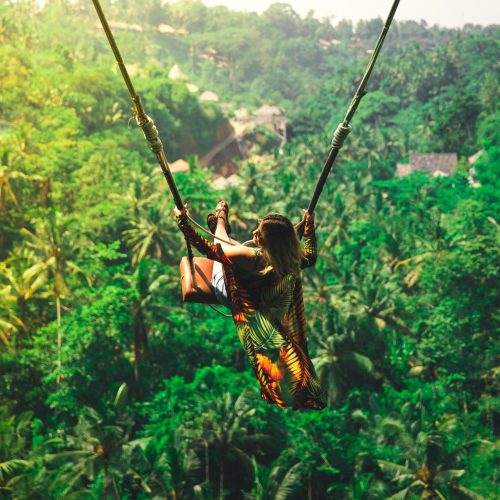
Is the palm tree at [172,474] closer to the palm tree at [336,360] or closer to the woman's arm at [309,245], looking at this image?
the palm tree at [336,360]

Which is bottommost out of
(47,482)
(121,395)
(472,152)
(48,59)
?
(47,482)

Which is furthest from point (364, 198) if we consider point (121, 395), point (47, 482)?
point (47, 482)

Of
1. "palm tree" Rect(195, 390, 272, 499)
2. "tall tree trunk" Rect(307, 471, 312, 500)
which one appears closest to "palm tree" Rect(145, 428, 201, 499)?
"palm tree" Rect(195, 390, 272, 499)

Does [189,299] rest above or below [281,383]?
above

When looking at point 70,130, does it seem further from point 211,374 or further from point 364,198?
point 211,374

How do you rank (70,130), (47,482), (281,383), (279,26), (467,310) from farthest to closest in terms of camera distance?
1. (279,26)
2. (70,130)
3. (467,310)
4. (47,482)
5. (281,383)

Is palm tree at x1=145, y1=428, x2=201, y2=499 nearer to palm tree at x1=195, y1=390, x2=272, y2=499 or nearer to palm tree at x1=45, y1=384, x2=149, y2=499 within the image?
palm tree at x1=45, y1=384, x2=149, y2=499
